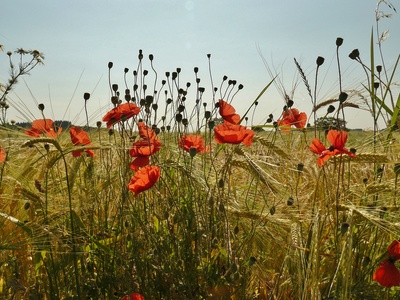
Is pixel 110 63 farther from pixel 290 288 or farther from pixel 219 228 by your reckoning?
pixel 290 288

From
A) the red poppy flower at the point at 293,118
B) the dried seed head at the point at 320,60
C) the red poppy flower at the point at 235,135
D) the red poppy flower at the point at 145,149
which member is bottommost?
the red poppy flower at the point at 145,149

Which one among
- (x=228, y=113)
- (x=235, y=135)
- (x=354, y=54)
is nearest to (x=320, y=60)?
(x=354, y=54)

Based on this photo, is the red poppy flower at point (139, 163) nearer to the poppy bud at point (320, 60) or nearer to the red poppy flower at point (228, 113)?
the red poppy flower at point (228, 113)

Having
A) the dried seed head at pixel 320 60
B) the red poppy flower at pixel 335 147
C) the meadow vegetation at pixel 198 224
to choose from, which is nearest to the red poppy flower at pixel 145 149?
the meadow vegetation at pixel 198 224

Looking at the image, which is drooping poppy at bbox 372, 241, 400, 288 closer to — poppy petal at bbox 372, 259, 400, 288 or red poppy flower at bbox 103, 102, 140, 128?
poppy petal at bbox 372, 259, 400, 288

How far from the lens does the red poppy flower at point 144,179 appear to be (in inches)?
61.6

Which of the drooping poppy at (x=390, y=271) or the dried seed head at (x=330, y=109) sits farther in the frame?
the dried seed head at (x=330, y=109)

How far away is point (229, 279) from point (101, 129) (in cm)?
96

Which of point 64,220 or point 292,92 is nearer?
point 64,220

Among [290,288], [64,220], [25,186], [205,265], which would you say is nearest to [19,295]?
[64,220]

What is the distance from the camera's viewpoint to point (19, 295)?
1.87 m

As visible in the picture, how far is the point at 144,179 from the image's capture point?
1.58 metres

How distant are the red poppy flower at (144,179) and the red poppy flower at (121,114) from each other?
9.7 inches

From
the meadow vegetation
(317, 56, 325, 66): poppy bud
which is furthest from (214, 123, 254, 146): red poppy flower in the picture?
(317, 56, 325, 66): poppy bud
